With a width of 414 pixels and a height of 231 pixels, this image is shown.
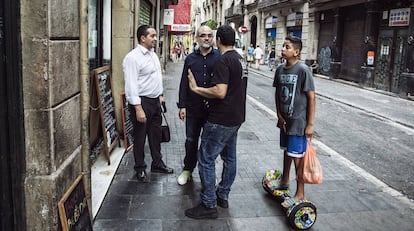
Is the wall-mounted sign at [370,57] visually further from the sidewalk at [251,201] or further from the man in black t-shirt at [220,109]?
the man in black t-shirt at [220,109]

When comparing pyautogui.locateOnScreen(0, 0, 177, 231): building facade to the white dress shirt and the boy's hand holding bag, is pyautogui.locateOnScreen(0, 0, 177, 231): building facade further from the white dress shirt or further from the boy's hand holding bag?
the boy's hand holding bag

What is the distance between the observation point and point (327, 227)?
4312mm

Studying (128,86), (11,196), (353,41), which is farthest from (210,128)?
(353,41)

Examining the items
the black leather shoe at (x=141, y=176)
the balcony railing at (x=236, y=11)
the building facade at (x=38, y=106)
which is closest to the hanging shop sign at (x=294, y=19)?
the balcony railing at (x=236, y=11)

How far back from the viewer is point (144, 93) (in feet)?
17.7

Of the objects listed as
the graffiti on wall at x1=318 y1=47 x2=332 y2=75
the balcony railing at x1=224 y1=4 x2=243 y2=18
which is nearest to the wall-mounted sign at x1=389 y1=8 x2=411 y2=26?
the graffiti on wall at x1=318 y1=47 x2=332 y2=75

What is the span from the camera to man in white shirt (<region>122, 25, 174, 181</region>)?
5160 mm

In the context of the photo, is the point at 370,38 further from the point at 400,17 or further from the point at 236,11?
the point at 236,11

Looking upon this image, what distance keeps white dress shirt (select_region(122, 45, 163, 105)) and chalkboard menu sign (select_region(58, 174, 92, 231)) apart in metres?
1.74

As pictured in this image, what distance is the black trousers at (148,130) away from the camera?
214 inches

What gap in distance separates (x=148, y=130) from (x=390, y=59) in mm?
14386

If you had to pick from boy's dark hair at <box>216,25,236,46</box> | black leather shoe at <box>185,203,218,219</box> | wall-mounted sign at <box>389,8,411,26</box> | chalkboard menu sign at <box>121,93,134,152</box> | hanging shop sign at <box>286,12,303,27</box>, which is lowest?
black leather shoe at <box>185,203,218,219</box>

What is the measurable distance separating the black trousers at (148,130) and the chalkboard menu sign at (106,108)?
22.9 inches

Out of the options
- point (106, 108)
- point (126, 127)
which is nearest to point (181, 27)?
point (126, 127)
